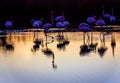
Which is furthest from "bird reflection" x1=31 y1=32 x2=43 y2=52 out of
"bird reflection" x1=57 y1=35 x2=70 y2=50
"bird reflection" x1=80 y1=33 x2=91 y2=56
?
"bird reflection" x1=80 y1=33 x2=91 y2=56

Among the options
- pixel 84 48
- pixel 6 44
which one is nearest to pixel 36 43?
pixel 6 44

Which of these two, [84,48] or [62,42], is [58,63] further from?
[62,42]

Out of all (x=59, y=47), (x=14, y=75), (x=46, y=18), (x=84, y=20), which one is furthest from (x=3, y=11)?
(x=14, y=75)

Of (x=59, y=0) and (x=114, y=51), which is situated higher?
(x=59, y=0)

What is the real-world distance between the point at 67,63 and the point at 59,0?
24.0ft

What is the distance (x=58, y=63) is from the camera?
1001 centimetres

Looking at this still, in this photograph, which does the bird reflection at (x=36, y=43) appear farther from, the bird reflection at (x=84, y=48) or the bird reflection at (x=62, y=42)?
the bird reflection at (x=84, y=48)

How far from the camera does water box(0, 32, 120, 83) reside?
8648 millimetres

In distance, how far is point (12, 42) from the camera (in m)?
13.2

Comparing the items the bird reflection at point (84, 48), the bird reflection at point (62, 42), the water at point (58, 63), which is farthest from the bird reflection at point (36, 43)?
the bird reflection at point (84, 48)

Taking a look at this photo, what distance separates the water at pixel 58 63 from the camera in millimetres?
8648

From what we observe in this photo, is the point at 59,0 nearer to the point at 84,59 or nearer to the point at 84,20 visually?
the point at 84,20

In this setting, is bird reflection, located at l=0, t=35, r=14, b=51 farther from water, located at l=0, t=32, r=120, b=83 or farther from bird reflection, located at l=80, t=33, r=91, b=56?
bird reflection, located at l=80, t=33, r=91, b=56

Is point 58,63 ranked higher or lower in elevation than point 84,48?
lower
